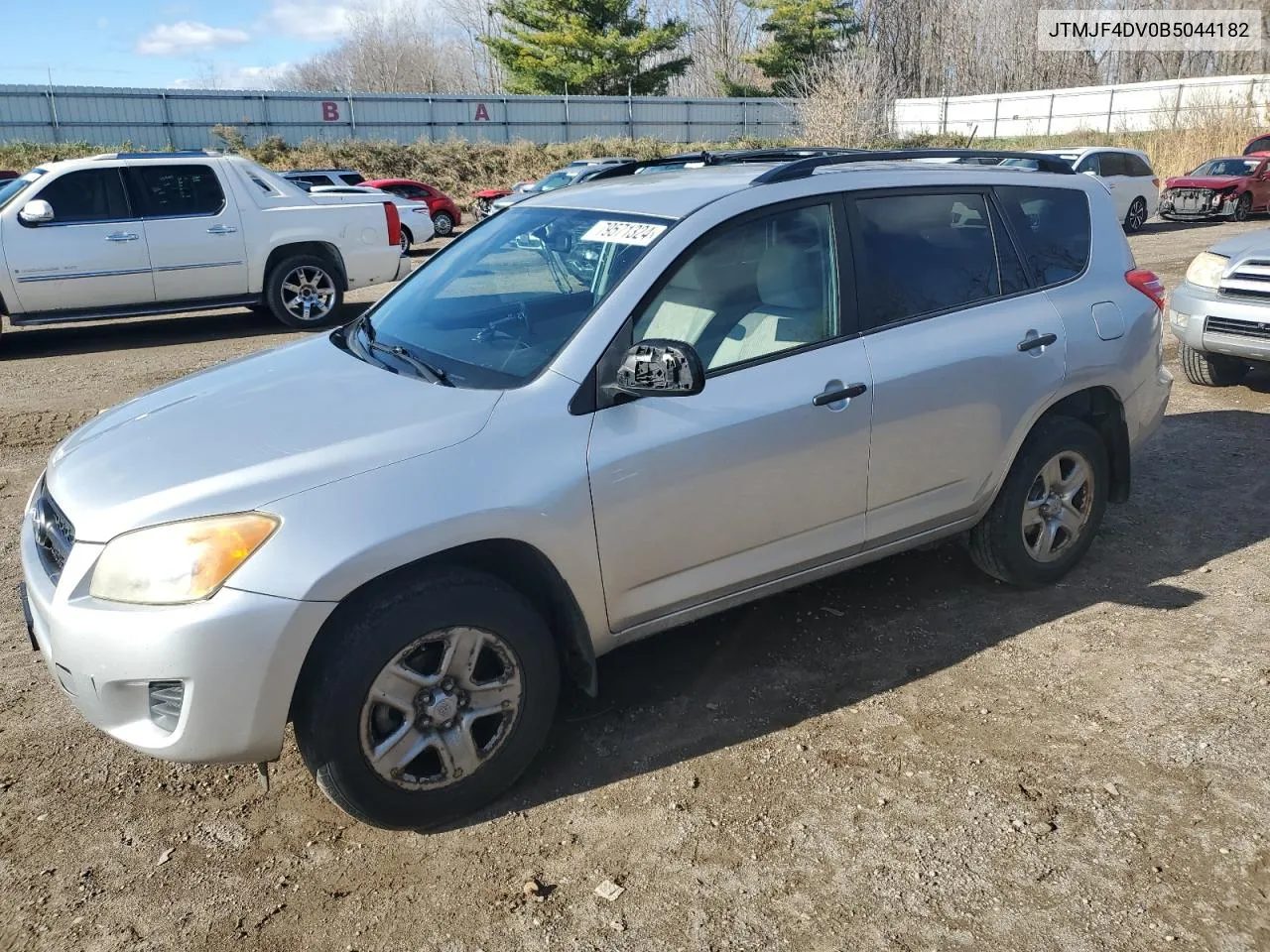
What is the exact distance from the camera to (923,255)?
12.9ft

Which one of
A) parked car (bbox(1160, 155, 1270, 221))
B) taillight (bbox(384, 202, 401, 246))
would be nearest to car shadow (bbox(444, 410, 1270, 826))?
taillight (bbox(384, 202, 401, 246))

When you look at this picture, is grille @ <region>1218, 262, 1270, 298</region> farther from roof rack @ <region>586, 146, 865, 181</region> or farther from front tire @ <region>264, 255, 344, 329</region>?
front tire @ <region>264, 255, 344, 329</region>

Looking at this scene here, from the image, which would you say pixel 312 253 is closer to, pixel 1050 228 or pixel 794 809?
pixel 1050 228

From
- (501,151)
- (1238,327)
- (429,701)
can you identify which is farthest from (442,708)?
(501,151)

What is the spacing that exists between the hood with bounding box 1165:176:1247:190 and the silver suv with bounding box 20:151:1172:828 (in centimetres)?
2098

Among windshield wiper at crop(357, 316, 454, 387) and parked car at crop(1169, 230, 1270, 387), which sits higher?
windshield wiper at crop(357, 316, 454, 387)

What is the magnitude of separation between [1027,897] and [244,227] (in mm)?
10220

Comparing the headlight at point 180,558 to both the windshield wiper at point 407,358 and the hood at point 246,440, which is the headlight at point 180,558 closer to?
the hood at point 246,440

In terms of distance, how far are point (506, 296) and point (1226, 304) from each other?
226 inches

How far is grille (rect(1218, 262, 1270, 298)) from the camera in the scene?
6.98m

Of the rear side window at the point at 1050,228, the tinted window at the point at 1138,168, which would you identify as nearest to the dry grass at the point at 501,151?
the tinted window at the point at 1138,168

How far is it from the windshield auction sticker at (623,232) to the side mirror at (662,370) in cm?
50

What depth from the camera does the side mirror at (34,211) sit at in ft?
32.1

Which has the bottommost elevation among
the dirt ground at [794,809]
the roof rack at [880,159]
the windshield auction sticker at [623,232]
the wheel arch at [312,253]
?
A: the dirt ground at [794,809]
